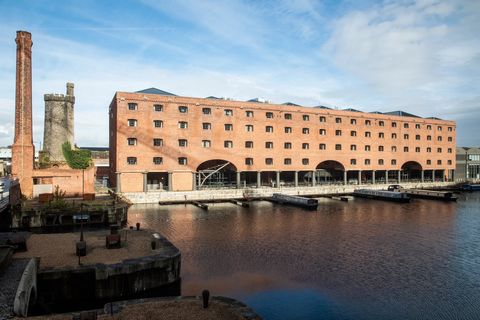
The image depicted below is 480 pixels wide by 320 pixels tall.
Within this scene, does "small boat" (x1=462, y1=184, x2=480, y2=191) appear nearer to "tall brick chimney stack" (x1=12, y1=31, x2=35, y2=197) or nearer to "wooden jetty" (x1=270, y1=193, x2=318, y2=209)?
"wooden jetty" (x1=270, y1=193, x2=318, y2=209)

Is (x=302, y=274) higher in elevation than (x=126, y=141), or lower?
lower

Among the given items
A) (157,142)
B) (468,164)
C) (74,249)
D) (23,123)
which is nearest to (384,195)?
(157,142)

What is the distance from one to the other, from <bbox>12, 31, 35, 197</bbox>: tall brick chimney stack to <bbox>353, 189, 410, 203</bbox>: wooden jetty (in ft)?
191

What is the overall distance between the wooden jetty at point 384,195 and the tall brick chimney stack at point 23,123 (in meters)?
58.2

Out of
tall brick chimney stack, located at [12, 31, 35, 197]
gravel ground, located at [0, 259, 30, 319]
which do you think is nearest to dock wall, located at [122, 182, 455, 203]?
tall brick chimney stack, located at [12, 31, 35, 197]

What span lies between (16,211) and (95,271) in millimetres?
25302

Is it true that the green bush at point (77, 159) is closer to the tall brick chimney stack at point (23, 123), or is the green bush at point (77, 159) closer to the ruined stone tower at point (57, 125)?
the ruined stone tower at point (57, 125)

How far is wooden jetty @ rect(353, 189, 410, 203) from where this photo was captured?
63719 millimetres

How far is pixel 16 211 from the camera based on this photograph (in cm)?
3809

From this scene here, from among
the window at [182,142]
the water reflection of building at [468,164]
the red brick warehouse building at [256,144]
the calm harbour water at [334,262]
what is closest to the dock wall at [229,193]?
the red brick warehouse building at [256,144]

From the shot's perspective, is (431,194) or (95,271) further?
(431,194)

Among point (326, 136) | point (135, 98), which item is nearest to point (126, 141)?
point (135, 98)

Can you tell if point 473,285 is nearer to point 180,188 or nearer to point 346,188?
point 180,188

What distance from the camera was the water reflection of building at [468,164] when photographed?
10494cm
